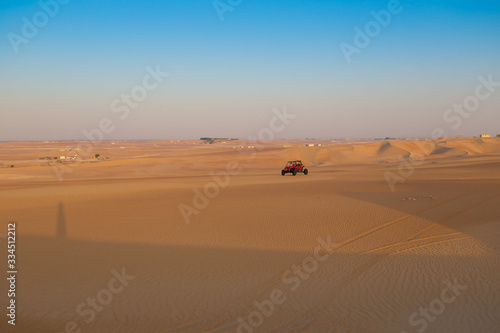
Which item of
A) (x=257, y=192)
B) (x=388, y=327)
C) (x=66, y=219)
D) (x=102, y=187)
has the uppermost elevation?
(x=102, y=187)

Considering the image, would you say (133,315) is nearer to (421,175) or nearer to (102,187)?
(102,187)

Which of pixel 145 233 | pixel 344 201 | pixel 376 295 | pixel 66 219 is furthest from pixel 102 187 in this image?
pixel 376 295

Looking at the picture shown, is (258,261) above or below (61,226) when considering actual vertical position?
below

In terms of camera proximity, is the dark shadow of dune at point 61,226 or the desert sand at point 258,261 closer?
the desert sand at point 258,261

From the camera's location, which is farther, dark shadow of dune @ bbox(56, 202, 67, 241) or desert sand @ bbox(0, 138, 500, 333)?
dark shadow of dune @ bbox(56, 202, 67, 241)

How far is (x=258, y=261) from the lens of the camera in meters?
9.56

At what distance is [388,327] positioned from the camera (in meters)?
5.89

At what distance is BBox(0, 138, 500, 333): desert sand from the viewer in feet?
20.9

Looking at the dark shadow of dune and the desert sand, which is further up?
the dark shadow of dune

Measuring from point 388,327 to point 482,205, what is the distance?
42.1ft

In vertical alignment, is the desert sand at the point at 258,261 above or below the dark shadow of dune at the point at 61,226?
below

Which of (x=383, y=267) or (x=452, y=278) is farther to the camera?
(x=383, y=267)

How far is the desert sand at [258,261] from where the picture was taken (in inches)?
251

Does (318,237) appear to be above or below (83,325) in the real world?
above
